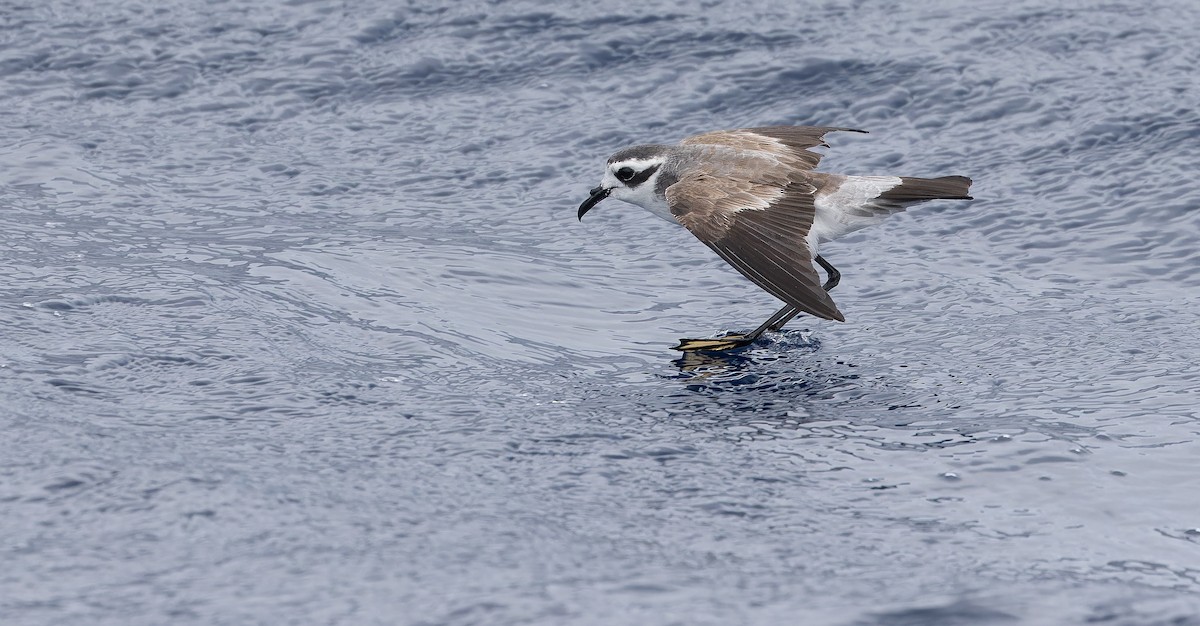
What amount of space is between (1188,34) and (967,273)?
5.06 m

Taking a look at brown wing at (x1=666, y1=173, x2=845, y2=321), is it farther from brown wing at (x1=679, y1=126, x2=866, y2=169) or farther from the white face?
brown wing at (x1=679, y1=126, x2=866, y2=169)

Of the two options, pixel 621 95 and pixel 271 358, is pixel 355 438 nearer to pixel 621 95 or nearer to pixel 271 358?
pixel 271 358

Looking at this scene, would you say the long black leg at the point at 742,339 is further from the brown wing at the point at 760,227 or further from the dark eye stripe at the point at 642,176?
the dark eye stripe at the point at 642,176

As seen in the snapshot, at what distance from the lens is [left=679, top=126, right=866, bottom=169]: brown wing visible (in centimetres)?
1080

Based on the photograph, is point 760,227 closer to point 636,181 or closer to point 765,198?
point 765,198

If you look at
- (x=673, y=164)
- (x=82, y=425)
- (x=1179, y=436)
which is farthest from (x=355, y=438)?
(x=1179, y=436)

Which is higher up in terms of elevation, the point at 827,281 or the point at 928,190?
the point at 928,190

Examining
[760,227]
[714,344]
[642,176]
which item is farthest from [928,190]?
[642,176]

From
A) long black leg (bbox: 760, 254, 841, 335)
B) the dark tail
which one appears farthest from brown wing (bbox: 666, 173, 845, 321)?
long black leg (bbox: 760, 254, 841, 335)

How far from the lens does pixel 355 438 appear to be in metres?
7.67

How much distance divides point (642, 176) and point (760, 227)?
1.47 meters

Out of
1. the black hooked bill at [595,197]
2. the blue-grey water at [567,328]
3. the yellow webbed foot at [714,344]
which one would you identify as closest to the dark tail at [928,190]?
the blue-grey water at [567,328]

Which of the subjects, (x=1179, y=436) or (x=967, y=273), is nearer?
(x=1179, y=436)

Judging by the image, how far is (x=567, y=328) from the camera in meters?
9.98
